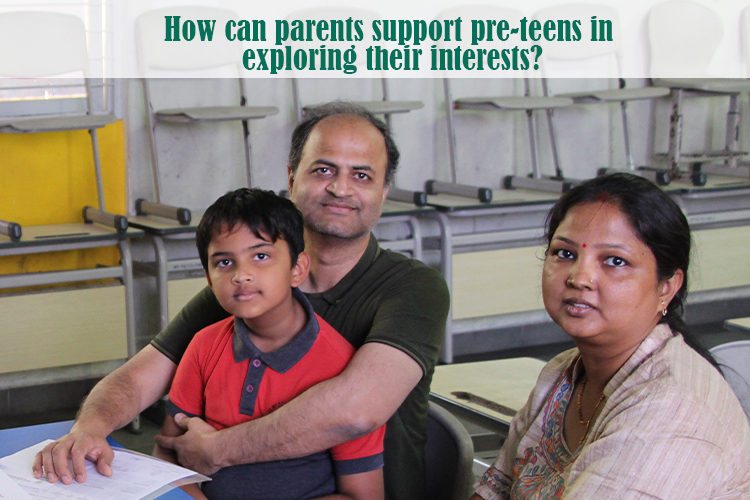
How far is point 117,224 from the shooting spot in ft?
10.2

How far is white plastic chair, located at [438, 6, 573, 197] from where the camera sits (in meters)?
4.06

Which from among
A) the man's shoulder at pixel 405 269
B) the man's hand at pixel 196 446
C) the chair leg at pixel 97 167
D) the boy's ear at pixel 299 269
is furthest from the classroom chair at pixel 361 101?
the man's hand at pixel 196 446

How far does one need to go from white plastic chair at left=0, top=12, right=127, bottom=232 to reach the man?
1.75 m

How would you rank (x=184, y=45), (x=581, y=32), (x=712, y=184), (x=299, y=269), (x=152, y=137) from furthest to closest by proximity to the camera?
(x=581, y=32) < (x=712, y=184) < (x=184, y=45) < (x=152, y=137) < (x=299, y=269)

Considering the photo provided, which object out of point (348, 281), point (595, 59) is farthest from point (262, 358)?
point (595, 59)

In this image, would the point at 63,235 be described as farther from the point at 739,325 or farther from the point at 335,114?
the point at 739,325

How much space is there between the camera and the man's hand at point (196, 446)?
129 cm

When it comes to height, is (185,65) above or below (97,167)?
above

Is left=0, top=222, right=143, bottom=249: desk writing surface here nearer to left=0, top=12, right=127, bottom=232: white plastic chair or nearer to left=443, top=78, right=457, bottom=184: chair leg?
left=0, top=12, right=127, bottom=232: white plastic chair

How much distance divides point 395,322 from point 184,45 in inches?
105

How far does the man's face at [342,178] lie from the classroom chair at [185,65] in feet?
5.91

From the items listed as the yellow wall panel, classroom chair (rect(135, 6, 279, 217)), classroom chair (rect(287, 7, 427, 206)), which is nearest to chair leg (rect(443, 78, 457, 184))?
classroom chair (rect(287, 7, 427, 206))

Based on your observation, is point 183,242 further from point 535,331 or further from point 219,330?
point 219,330

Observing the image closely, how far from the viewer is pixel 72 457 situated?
1185 millimetres
